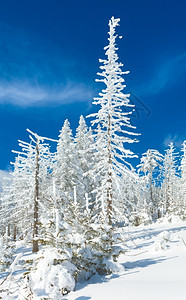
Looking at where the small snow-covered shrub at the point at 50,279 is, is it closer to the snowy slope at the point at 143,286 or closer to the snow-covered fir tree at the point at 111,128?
the snowy slope at the point at 143,286

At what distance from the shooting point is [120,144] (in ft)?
46.1

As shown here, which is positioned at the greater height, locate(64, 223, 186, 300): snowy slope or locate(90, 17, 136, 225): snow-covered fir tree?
locate(90, 17, 136, 225): snow-covered fir tree

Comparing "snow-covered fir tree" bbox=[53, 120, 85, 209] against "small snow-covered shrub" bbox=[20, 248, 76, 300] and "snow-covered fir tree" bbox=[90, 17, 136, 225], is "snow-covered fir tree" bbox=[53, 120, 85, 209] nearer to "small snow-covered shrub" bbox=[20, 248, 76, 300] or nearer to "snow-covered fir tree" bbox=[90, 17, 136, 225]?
"snow-covered fir tree" bbox=[90, 17, 136, 225]

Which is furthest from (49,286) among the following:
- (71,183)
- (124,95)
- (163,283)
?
(71,183)

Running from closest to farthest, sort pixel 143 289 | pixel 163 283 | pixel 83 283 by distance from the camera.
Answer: pixel 143 289 < pixel 163 283 < pixel 83 283

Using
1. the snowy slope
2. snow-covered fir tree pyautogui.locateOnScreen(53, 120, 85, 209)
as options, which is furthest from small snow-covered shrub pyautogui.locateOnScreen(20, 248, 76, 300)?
snow-covered fir tree pyautogui.locateOnScreen(53, 120, 85, 209)

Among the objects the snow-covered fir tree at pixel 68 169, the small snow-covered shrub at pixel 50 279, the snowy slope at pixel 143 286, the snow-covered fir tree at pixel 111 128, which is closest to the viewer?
the snowy slope at pixel 143 286

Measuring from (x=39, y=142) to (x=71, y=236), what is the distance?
39.9ft

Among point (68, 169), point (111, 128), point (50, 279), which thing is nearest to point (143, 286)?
A: point (50, 279)

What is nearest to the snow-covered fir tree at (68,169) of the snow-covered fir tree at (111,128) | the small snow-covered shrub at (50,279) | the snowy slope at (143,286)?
the snow-covered fir tree at (111,128)

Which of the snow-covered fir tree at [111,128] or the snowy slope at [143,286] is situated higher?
the snow-covered fir tree at [111,128]

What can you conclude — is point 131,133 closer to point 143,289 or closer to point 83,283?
point 83,283

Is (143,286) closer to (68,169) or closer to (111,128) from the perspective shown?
(111,128)

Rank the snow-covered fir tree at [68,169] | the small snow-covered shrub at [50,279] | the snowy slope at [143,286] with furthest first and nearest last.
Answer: the snow-covered fir tree at [68,169], the small snow-covered shrub at [50,279], the snowy slope at [143,286]
